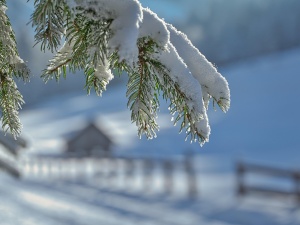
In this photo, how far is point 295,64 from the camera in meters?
71.7

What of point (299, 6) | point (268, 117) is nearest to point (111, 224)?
point (268, 117)

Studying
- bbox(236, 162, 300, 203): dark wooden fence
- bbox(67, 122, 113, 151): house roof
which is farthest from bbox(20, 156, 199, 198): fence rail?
bbox(67, 122, 113, 151): house roof

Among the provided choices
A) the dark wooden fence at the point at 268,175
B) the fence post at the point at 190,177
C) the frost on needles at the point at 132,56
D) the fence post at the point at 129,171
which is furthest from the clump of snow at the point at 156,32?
the fence post at the point at 129,171

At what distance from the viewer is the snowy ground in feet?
32.9

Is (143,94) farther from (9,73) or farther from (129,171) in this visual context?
(129,171)

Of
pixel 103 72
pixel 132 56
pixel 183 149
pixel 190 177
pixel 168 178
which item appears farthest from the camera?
pixel 183 149

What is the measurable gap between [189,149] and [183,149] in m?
3.77

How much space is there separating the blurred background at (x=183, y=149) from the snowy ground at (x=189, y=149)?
70 millimetres

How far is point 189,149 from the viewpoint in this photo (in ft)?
140

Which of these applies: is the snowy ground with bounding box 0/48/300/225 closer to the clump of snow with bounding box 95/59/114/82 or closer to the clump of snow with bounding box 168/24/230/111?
the clump of snow with bounding box 95/59/114/82

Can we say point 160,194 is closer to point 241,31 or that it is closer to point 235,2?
point 241,31

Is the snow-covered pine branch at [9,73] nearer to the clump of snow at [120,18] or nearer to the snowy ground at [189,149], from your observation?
the clump of snow at [120,18]

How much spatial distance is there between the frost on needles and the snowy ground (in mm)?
3499

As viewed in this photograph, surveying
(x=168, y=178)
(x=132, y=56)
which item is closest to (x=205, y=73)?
(x=132, y=56)
